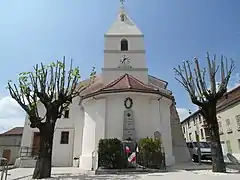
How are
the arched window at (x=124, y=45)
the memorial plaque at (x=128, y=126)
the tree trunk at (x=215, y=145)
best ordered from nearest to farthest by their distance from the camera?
the tree trunk at (x=215, y=145) < the memorial plaque at (x=128, y=126) < the arched window at (x=124, y=45)

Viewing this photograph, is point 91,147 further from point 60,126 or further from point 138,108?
point 60,126

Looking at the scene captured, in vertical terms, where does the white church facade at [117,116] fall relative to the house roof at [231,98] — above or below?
below

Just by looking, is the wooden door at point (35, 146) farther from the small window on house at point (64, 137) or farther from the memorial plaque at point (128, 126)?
the memorial plaque at point (128, 126)

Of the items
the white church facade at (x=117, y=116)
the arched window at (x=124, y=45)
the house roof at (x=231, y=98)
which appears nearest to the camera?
the white church facade at (x=117, y=116)

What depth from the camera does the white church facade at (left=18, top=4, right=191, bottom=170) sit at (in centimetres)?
1728

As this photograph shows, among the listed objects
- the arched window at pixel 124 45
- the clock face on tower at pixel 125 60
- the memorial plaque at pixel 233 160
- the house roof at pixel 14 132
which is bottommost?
the memorial plaque at pixel 233 160

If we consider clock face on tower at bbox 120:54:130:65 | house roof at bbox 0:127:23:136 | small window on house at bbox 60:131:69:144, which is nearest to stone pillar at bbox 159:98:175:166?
clock face on tower at bbox 120:54:130:65

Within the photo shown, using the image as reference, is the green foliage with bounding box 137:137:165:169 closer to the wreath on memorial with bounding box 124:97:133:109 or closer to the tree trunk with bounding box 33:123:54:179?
the wreath on memorial with bounding box 124:97:133:109

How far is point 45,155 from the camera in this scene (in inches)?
496

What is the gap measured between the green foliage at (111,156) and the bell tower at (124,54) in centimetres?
1171

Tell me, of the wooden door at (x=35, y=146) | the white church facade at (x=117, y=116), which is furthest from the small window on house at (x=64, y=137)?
the wooden door at (x=35, y=146)

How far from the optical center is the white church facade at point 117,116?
17281mm

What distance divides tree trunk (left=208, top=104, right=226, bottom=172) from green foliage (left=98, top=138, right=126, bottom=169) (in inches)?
212

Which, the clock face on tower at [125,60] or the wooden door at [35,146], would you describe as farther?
the clock face on tower at [125,60]
